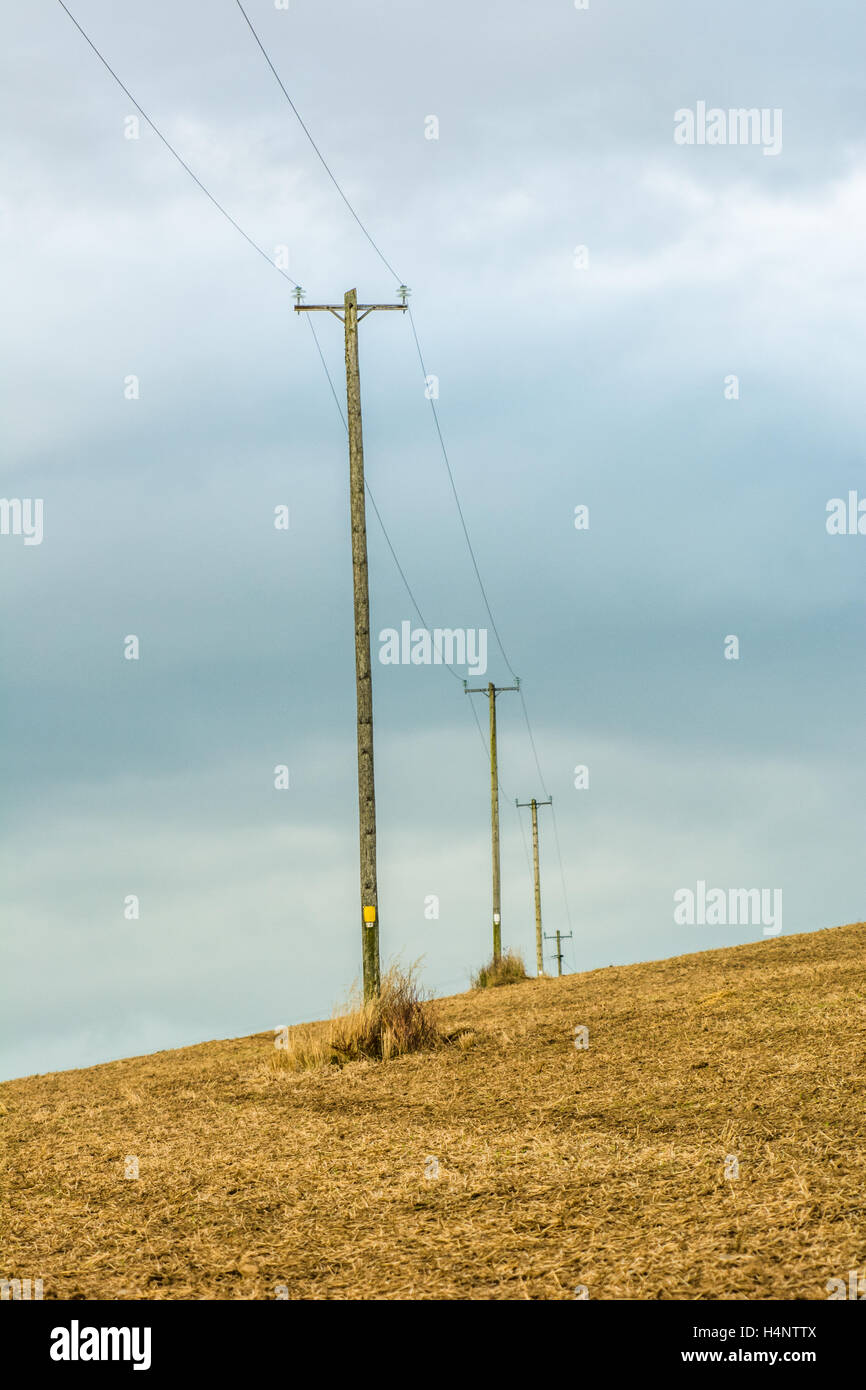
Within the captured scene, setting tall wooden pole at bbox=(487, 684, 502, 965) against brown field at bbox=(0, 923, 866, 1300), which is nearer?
brown field at bbox=(0, 923, 866, 1300)

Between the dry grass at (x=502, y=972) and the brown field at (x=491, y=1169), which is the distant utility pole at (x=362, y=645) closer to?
the brown field at (x=491, y=1169)

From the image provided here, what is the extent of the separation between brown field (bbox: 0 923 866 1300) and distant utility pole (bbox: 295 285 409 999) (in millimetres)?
2264

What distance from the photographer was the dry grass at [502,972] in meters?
29.0

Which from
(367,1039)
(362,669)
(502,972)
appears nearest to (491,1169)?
(367,1039)

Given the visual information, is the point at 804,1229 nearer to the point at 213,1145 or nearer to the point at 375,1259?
the point at 375,1259

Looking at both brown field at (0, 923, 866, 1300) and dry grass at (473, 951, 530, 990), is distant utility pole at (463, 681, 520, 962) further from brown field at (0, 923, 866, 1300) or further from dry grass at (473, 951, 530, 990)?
brown field at (0, 923, 866, 1300)

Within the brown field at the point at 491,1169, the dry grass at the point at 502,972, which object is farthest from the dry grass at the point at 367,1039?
the dry grass at the point at 502,972

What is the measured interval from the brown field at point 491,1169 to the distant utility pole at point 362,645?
7.43 ft

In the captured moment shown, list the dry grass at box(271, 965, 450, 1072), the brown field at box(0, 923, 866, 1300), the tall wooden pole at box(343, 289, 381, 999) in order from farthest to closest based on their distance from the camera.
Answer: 1. the tall wooden pole at box(343, 289, 381, 999)
2. the dry grass at box(271, 965, 450, 1072)
3. the brown field at box(0, 923, 866, 1300)

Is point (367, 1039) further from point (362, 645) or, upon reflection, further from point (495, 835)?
point (495, 835)

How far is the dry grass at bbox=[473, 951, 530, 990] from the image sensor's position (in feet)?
95.0

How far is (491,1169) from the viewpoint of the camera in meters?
8.12

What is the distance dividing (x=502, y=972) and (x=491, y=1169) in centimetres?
2149

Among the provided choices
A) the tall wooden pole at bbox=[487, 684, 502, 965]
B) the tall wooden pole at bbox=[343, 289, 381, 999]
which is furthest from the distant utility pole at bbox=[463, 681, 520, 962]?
the tall wooden pole at bbox=[343, 289, 381, 999]
